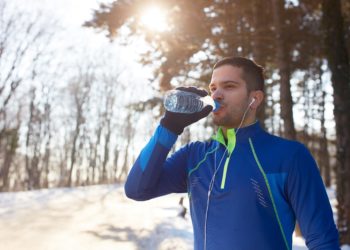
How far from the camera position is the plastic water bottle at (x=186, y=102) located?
237 centimetres

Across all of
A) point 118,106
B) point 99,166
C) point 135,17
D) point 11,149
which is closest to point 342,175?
point 135,17

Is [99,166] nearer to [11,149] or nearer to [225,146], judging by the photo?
[11,149]

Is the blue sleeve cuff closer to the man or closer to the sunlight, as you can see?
the man

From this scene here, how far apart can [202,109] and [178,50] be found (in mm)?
9832

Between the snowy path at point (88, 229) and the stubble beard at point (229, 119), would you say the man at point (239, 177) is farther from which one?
the snowy path at point (88, 229)

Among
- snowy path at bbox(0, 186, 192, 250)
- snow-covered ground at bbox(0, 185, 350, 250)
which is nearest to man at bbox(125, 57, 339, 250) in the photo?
snow-covered ground at bbox(0, 185, 350, 250)

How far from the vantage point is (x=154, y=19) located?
11070 millimetres

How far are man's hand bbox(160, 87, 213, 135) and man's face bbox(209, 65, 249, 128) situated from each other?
0.11 metres

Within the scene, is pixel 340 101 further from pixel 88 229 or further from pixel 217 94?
pixel 88 229

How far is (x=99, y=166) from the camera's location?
51719 millimetres

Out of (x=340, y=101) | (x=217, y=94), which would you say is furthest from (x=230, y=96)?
(x=340, y=101)

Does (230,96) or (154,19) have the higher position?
(154,19)

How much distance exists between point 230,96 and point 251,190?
62 centimetres

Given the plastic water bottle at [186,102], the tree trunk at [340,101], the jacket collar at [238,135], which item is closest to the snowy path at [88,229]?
the tree trunk at [340,101]
